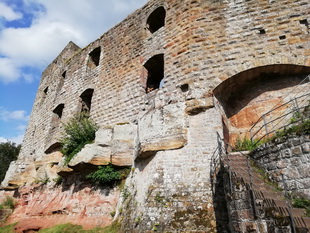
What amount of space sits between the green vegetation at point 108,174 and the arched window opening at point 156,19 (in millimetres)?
5884

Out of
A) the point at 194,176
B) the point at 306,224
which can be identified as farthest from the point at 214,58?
the point at 306,224

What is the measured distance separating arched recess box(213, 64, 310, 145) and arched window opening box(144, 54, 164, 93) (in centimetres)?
292

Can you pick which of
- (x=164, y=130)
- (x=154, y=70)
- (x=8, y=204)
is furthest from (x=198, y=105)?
(x=8, y=204)

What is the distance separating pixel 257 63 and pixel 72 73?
32.0 feet

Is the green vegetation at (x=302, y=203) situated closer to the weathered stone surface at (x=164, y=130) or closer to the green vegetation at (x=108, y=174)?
the weathered stone surface at (x=164, y=130)

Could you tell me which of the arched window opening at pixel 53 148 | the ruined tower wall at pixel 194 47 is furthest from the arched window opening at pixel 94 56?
the arched window opening at pixel 53 148

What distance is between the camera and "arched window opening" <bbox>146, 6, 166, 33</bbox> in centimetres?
996

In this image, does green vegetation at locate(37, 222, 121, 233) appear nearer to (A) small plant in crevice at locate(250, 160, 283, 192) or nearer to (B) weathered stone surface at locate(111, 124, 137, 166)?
(B) weathered stone surface at locate(111, 124, 137, 166)

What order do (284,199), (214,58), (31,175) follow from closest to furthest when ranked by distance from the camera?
(284,199), (214,58), (31,175)

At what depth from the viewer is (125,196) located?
674cm

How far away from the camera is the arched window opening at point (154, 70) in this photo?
Answer: 9.20 m

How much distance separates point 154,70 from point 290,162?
6.46 m

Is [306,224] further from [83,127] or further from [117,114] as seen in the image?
[83,127]

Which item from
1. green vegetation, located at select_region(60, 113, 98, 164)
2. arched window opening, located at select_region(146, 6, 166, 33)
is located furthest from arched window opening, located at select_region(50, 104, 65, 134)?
arched window opening, located at select_region(146, 6, 166, 33)
